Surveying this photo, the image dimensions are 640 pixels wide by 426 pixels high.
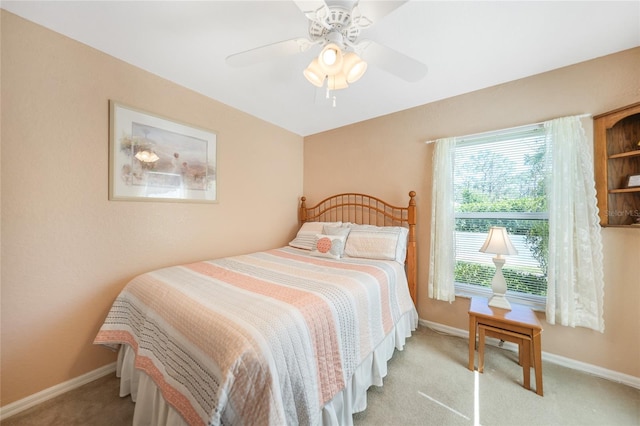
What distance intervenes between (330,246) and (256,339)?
1566 millimetres

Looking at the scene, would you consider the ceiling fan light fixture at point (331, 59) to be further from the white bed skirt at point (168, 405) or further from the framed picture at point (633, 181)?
the framed picture at point (633, 181)

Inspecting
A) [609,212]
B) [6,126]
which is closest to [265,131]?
[6,126]

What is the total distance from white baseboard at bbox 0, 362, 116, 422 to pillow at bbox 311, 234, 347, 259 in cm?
190

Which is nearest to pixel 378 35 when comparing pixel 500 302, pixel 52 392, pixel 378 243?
pixel 378 243

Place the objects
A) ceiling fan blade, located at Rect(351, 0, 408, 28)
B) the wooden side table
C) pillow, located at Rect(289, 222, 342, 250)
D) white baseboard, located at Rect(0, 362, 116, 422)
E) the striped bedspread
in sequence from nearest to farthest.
Result: the striped bedspread → ceiling fan blade, located at Rect(351, 0, 408, 28) → white baseboard, located at Rect(0, 362, 116, 422) → the wooden side table → pillow, located at Rect(289, 222, 342, 250)

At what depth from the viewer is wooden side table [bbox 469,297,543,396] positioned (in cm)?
154

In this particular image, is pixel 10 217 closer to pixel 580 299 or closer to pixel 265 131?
pixel 265 131

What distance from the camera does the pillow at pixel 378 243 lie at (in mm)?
2273

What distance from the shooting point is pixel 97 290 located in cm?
171

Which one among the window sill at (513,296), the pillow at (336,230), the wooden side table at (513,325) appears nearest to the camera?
the wooden side table at (513,325)

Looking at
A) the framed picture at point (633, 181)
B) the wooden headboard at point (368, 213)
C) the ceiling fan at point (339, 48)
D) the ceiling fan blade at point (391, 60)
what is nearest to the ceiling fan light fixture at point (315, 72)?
the ceiling fan at point (339, 48)

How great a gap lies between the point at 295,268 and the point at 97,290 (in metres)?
1.48

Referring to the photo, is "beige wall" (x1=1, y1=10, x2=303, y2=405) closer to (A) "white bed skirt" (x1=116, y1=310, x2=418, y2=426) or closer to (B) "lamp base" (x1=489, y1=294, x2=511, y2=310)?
(A) "white bed skirt" (x1=116, y1=310, x2=418, y2=426)

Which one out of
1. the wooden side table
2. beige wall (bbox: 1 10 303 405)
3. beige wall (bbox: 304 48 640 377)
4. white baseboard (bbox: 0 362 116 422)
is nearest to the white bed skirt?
white baseboard (bbox: 0 362 116 422)
